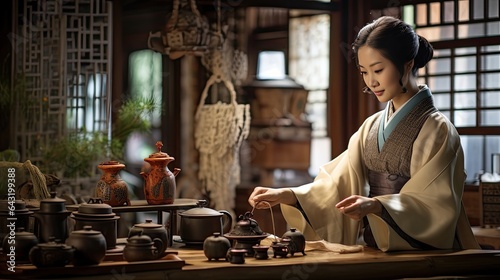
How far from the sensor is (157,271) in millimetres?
3023

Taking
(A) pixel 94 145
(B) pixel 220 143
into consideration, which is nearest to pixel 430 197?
(A) pixel 94 145

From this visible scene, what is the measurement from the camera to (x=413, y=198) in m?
3.55

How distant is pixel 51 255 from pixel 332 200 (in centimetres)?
142

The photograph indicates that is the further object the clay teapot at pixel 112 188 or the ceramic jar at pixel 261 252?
the clay teapot at pixel 112 188

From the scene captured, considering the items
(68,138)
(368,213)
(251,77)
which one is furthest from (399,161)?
(251,77)

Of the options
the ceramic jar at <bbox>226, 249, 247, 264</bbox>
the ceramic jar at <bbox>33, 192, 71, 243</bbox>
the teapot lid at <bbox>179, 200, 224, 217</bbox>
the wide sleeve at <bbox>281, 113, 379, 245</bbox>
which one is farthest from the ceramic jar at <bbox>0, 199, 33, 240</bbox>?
the wide sleeve at <bbox>281, 113, 379, 245</bbox>

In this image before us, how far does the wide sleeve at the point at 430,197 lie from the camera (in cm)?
352

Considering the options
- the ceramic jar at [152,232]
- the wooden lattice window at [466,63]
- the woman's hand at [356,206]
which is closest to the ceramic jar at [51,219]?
the ceramic jar at [152,232]

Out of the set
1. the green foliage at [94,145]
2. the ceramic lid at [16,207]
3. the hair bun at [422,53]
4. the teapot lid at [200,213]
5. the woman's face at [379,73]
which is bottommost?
the teapot lid at [200,213]

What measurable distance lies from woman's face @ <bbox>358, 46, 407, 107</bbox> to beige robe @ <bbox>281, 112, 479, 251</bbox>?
0.70ft

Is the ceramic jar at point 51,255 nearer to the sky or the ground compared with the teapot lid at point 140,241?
nearer to the ground

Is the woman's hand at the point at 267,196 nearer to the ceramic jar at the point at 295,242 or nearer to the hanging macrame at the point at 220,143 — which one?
the ceramic jar at the point at 295,242

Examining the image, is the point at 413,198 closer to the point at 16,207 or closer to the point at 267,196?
the point at 267,196

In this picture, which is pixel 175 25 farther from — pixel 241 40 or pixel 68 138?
pixel 241 40
